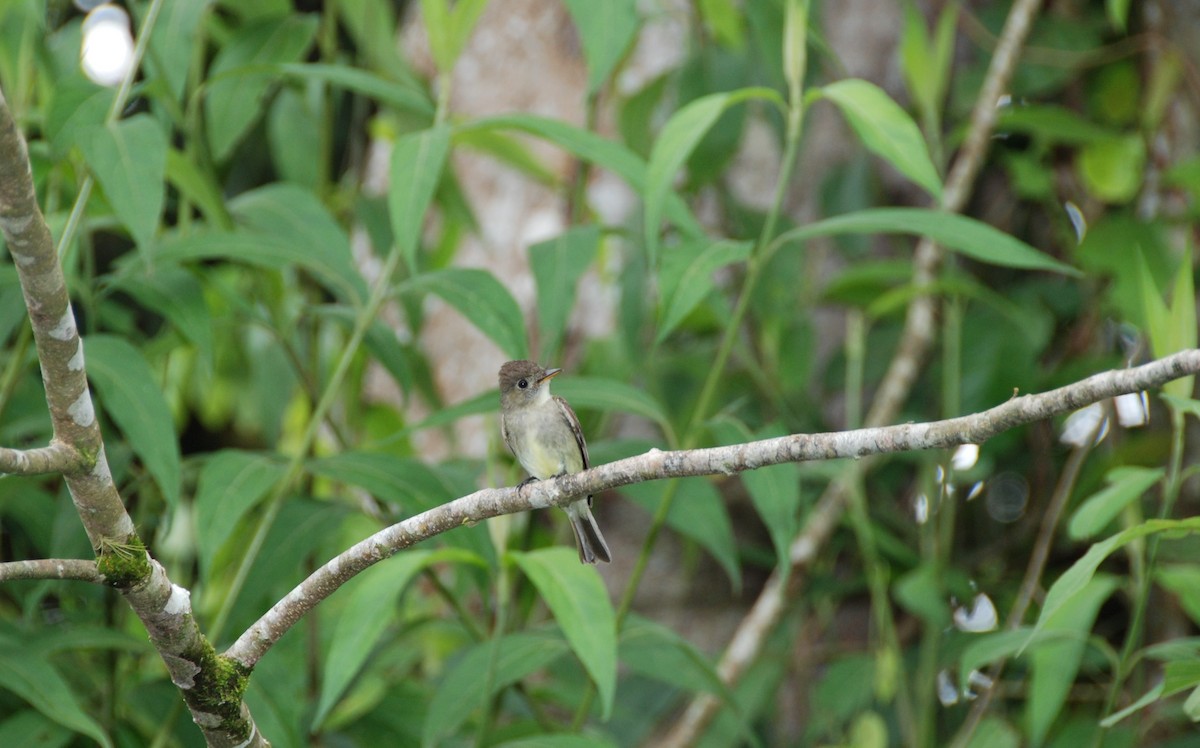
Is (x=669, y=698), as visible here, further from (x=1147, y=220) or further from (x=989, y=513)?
(x=1147, y=220)

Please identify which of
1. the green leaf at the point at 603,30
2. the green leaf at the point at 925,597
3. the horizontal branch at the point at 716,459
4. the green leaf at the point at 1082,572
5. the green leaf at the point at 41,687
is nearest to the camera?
the horizontal branch at the point at 716,459

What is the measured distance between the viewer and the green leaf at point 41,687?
8.50 feet

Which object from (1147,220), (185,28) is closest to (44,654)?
(185,28)

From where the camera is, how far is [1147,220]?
471cm

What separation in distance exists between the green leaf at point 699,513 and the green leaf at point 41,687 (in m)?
1.39

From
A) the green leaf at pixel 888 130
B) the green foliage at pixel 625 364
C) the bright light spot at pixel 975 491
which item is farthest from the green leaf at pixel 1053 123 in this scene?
the green leaf at pixel 888 130

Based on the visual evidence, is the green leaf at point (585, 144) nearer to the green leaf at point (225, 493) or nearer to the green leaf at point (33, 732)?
the green leaf at point (225, 493)

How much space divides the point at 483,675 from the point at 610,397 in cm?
77

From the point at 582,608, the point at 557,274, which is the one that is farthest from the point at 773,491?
the point at 557,274

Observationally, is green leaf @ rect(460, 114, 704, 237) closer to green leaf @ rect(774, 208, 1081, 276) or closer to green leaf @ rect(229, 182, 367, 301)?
green leaf @ rect(774, 208, 1081, 276)

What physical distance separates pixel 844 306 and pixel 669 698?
1735mm

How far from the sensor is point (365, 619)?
266 centimetres

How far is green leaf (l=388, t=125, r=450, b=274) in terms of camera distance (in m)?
2.85

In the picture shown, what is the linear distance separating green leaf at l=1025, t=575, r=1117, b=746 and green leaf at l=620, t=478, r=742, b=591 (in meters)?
0.83
